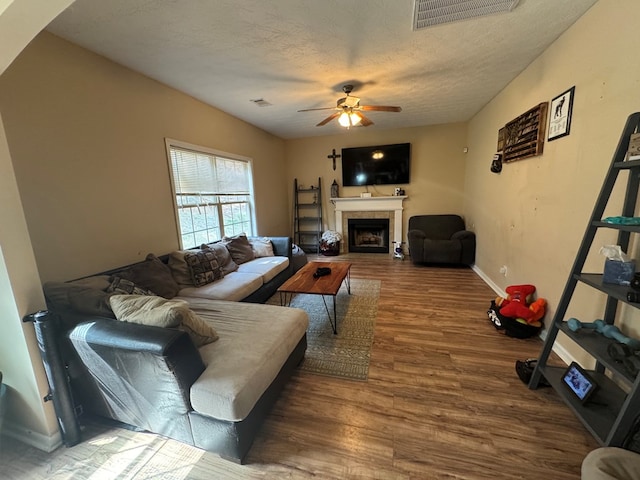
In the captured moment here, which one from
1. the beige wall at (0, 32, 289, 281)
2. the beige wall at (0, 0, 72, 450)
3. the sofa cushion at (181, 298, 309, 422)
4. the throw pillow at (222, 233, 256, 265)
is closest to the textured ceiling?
the beige wall at (0, 32, 289, 281)

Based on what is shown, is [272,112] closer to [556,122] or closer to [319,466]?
[556,122]

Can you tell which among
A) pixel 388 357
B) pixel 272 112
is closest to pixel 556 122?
pixel 388 357

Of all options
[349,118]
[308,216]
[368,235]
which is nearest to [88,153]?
[349,118]

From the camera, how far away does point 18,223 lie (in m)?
1.34

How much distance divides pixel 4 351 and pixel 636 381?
3.12 meters

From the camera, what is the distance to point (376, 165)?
5551 millimetres

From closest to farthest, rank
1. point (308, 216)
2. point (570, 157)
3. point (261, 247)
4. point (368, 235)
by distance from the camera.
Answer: point (570, 157) < point (261, 247) < point (368, 235) < point (308, 216)

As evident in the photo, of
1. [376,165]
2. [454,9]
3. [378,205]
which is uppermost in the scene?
[454,9]

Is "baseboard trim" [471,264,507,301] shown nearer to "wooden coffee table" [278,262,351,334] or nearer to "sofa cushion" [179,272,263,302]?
"wooden coffee table" [278,262,351,334]

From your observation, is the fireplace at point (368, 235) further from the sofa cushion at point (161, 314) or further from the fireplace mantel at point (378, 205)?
the sofa cushion at point (161, 314)

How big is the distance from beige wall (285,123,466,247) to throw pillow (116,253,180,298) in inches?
157

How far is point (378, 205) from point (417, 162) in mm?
1160

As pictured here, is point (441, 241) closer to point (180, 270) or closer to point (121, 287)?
point (180, 270)

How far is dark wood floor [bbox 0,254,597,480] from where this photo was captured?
132cm
